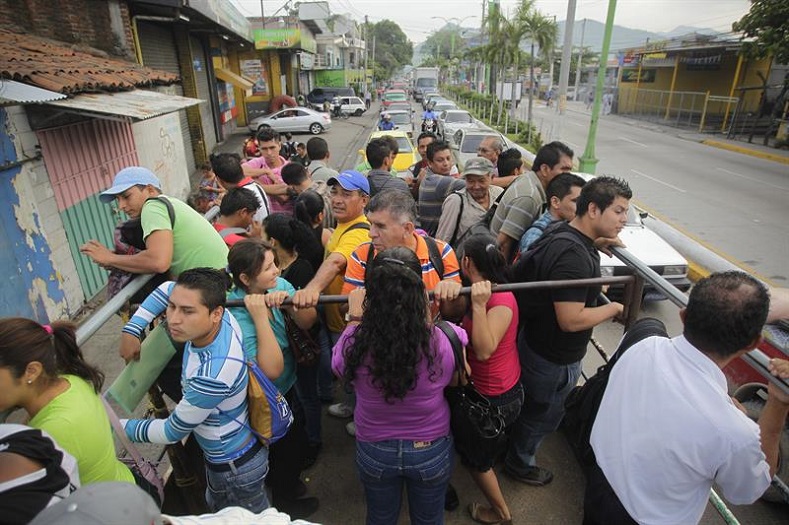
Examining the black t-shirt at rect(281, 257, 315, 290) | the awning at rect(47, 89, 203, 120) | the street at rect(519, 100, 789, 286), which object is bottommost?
the street at rect(519, 100, 789, 286)

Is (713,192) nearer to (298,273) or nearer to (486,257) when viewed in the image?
(486,257)

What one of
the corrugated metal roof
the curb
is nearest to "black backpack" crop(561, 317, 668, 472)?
the corrugated metal roof

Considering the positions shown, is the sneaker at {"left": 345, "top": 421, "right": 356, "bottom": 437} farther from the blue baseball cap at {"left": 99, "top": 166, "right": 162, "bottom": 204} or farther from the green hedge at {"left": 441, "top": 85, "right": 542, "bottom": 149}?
the green hedge at {"left": 441, "top": 85, "right": 542, "bottom": 149}

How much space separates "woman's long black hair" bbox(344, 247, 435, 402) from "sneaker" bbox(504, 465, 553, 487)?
4.61 feet

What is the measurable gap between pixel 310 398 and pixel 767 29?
2276 centimetres

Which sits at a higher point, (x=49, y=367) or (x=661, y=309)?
(x=49, y=367)

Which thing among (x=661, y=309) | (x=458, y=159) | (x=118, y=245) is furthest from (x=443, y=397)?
(x=458, y=159)

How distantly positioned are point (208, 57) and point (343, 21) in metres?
54.2

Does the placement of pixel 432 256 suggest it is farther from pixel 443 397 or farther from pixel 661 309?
pixel 661 309

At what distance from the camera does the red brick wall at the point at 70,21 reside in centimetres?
705

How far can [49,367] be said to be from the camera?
1.60 meters

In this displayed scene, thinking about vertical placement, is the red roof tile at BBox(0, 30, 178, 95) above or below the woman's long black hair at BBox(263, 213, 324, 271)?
above

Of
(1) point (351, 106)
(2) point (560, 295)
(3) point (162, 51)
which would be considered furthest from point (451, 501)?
(1) point (351, 106)

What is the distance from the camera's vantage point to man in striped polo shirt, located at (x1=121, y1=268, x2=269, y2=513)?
1.85 m
